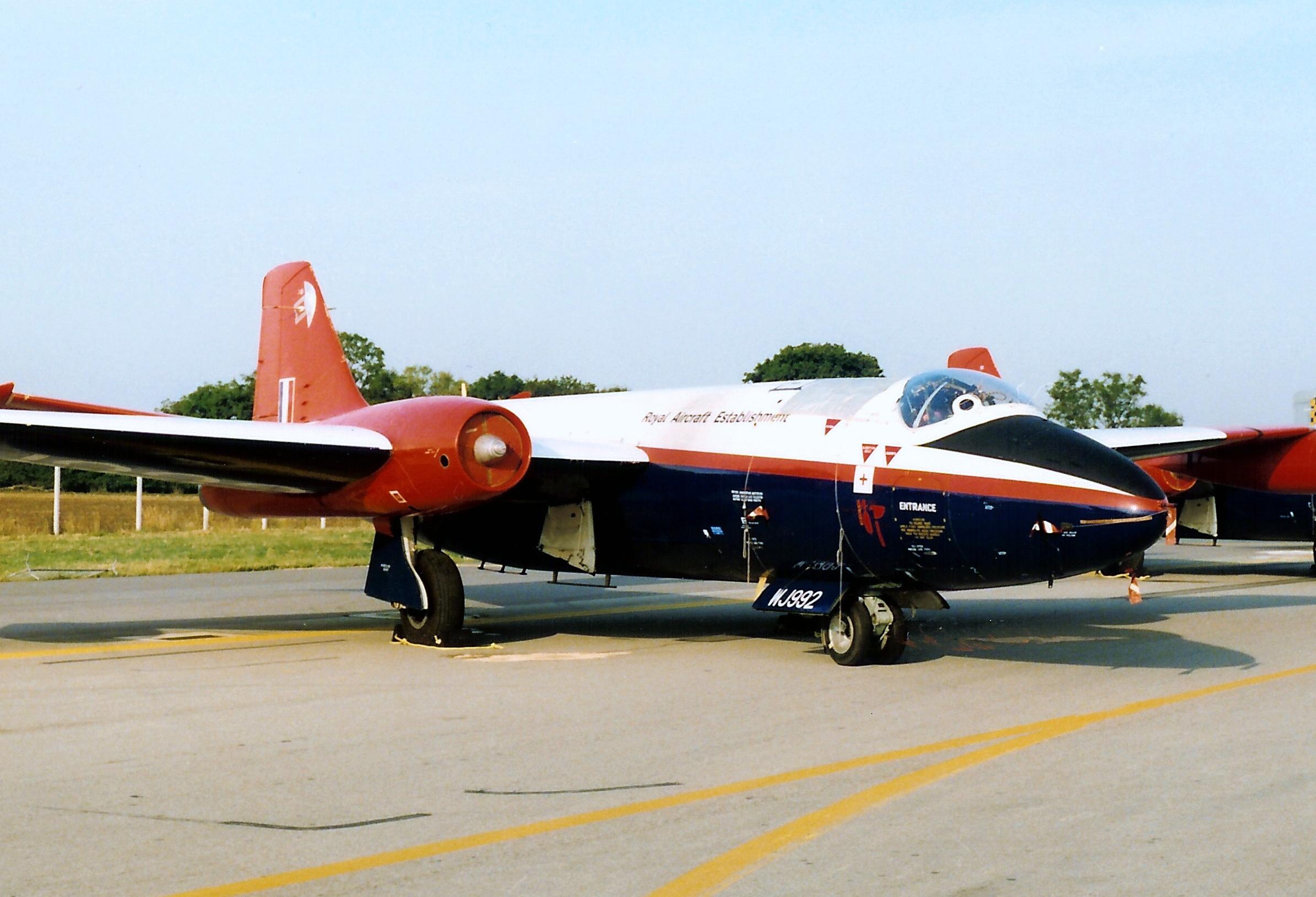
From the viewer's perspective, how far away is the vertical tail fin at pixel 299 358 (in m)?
16.8

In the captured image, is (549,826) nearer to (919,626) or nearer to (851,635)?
(851,635)

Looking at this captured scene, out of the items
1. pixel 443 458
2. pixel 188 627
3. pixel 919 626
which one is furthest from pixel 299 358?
pixel 919 626

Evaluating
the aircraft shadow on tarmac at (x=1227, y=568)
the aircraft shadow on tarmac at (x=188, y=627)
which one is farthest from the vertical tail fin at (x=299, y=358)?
the aircraft shadow on tarmac at (x=1227, y=568)

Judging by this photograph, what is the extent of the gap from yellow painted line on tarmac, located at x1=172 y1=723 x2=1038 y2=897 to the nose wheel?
3326 mm

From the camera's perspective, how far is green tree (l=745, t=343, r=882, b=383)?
57.8 meters

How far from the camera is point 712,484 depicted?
12.5m

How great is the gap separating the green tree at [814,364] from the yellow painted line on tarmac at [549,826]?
162 ft

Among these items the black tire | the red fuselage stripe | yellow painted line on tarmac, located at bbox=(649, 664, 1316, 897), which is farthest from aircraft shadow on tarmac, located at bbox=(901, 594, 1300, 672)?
yellow painted line on tarmac, located at bbox=(649, 664, 1316, 897)

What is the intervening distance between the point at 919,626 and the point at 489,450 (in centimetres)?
559

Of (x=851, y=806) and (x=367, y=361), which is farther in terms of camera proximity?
(x=367, y=361)

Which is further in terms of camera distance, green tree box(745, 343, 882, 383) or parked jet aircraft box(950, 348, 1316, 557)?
green tree box(745, 343, 882, 383)

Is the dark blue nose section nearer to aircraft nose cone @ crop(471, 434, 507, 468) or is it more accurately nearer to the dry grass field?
aircraft nose cone @ crop(471, 434, 507, 468)

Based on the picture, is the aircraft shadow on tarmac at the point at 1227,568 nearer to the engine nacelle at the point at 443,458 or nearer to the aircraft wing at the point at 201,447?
the engine nacelle at the point at 443,458

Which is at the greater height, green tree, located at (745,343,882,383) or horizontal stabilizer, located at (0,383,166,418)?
green tree, located at (745,343,882,383)
